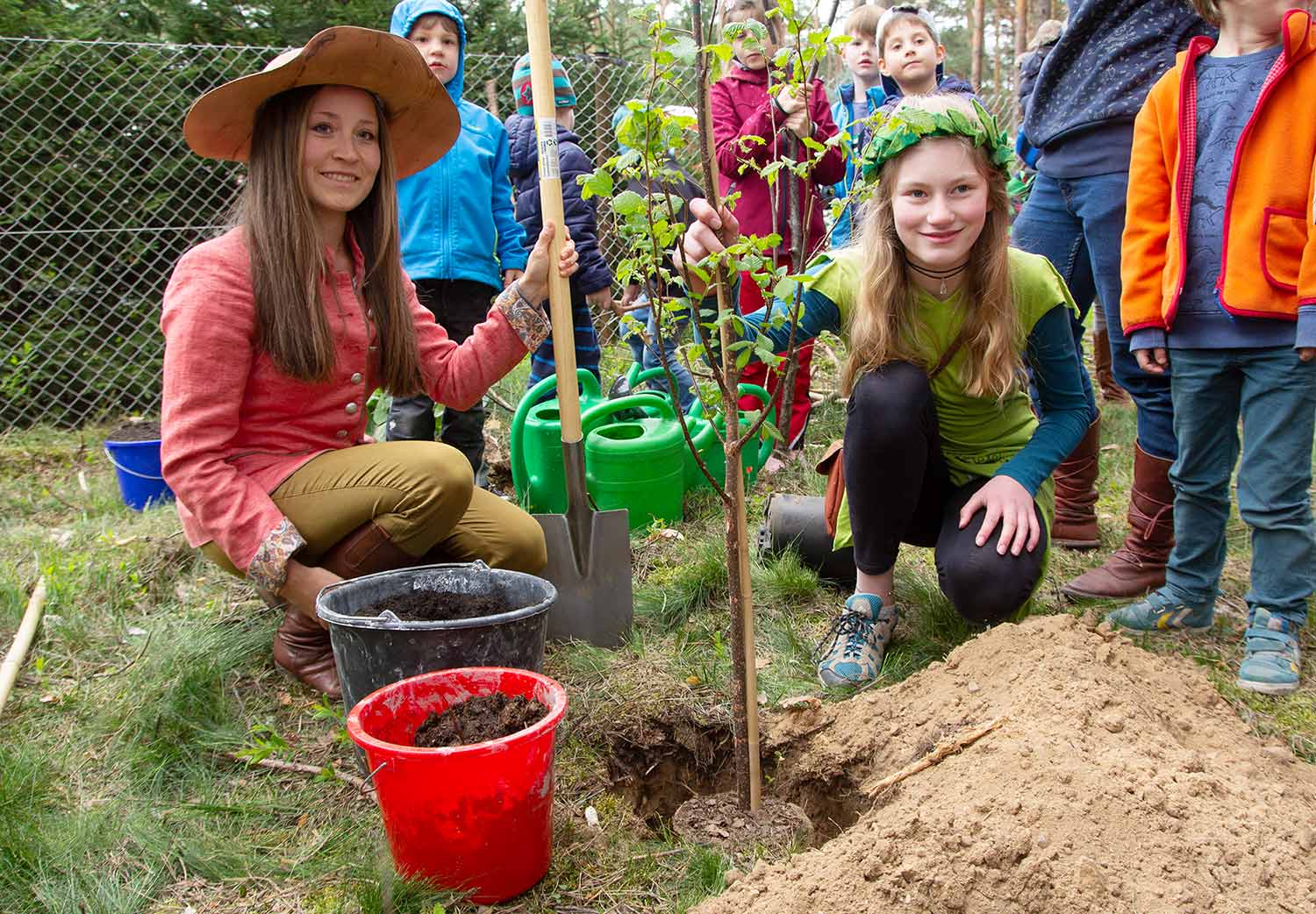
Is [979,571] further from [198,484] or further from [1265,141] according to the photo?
[198,484]

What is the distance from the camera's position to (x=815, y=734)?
208cm

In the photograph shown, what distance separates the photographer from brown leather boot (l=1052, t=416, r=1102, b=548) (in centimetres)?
317

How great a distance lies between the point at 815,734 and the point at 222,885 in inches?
47.7

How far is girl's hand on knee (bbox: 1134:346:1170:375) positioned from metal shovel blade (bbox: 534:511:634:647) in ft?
4.67

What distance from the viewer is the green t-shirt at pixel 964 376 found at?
2.29m

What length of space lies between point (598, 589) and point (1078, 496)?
171cm

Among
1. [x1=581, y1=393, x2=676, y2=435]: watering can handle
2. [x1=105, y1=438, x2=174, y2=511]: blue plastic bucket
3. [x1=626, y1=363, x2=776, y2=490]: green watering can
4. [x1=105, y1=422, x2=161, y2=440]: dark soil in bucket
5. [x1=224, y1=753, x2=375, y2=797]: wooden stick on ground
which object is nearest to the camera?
[x1=224, y1=753, x2=375, y2=797]: wooden stick on ground

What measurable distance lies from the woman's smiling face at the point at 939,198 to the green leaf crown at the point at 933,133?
3 centimetres

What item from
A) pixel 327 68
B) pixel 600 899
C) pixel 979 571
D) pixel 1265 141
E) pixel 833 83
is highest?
pixel 833 83

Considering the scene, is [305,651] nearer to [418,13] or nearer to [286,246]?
[286,246]

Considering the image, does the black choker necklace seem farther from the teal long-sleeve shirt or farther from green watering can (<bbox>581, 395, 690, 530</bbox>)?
green watering can (<bbox>581, 395, 690, 530</bbox>)

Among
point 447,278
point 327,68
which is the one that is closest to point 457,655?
point 327,68

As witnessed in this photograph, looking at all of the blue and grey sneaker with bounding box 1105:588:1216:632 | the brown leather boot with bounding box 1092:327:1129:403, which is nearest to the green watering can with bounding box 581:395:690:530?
the blue and grey sneaker with bounding box 1105:588:1216:632

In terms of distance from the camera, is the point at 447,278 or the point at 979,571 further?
the point at 447,278
